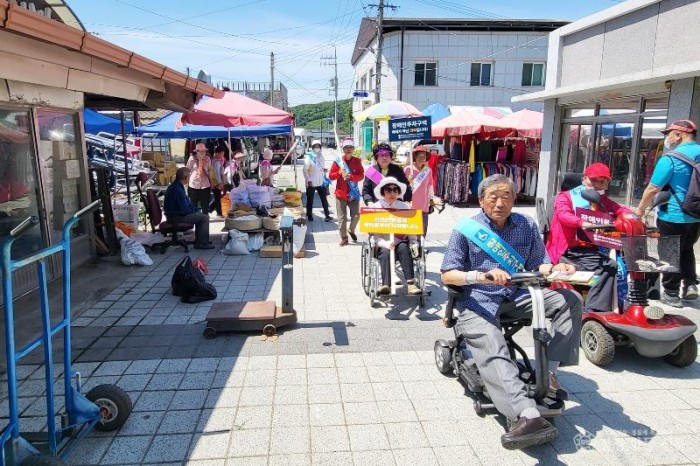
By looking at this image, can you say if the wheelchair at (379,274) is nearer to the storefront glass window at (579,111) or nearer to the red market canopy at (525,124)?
the storefront glass window at (579,111)

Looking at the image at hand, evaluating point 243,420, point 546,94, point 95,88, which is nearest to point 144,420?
point 243,420

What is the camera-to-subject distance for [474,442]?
2.99 metres

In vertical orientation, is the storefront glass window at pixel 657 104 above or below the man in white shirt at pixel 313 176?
above

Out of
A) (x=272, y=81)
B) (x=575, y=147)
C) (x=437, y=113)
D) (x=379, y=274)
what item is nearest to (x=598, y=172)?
(x=379, y=274)

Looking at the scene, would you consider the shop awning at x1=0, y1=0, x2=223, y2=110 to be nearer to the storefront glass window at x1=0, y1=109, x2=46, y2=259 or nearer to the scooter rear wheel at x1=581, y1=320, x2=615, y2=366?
the storefront glass window at x1=0, y1=109, x2=46, y2=259

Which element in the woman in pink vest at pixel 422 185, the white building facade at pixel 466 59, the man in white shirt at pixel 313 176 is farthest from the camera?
the white building facade at pixel 466 59

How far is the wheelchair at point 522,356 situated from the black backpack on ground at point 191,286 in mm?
2921

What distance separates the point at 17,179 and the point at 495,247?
569 cm

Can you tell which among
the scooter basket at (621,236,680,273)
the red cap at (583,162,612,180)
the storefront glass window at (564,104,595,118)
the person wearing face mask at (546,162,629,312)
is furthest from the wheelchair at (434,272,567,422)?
the storefront glass window at (564,104,595,118)

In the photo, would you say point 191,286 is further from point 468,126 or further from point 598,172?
point 468,126

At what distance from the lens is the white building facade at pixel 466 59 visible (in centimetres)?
2594

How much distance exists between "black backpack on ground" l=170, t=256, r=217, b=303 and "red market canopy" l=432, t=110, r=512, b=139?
9550 mm

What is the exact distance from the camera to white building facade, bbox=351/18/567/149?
85.1 feet

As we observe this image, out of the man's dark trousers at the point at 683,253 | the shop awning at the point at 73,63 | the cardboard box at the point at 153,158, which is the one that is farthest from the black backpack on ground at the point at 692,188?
the cardboard box at the point at 153,158
